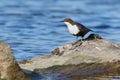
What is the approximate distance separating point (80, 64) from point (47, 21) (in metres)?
13.0

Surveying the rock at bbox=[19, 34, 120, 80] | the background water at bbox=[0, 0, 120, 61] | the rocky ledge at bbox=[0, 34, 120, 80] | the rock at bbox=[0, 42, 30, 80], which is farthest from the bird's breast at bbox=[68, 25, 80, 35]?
the rock at bbox=[0, 42, 30, 80]

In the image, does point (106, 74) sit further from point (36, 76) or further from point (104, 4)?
point (104, 4)

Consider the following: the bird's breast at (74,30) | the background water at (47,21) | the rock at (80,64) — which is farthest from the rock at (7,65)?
the background water at (47,21)

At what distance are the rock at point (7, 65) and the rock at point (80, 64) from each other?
30.9 inches

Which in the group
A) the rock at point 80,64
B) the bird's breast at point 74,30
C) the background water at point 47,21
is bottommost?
the background water at point 47,21

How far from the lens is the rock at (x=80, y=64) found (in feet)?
37.3

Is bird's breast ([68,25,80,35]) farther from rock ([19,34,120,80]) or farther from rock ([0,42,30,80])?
rock ([0,42,30,80])

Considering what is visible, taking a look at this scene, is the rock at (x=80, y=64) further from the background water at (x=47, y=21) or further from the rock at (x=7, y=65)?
the background water at (x=47, y=21)

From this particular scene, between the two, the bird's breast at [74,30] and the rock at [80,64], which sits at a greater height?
the bird's breast at [74,30]

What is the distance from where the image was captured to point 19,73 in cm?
1060

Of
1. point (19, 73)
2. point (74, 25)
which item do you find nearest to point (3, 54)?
point (19, 73)

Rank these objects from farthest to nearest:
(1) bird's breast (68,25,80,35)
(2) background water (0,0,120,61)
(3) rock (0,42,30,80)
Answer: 1. (2) background water (0,0,120,61)
2. (1) bird's breast (68,25,80,35)
3. (3) rock (0,42,30,80)

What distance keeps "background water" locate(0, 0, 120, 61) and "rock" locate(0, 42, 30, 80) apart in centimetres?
412

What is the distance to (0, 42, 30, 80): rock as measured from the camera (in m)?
10.5
